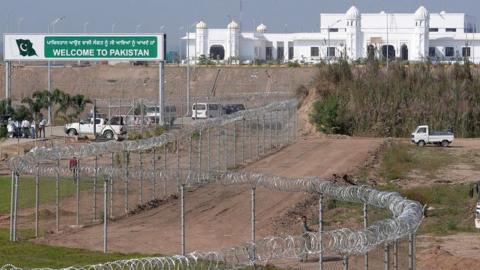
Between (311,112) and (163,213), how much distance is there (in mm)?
40230

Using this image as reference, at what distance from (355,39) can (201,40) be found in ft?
64.4

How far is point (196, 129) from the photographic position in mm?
44344

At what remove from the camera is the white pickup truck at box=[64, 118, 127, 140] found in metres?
67.9

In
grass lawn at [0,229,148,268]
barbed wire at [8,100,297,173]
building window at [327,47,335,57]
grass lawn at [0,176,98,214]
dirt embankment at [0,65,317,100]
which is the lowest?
grass lawn at [0,229,148,268]

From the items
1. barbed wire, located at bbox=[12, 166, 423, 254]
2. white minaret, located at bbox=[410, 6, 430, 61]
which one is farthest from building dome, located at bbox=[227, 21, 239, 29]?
barbed wire, located at bbox=[12, 166, 423, 254]

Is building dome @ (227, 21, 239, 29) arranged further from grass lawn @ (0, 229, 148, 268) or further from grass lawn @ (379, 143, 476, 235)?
grass lawn @ (0, 229, 148, 268)

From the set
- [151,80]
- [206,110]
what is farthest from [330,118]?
[151,80]

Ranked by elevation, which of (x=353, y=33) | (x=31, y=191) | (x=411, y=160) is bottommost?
(x=31, y=191)

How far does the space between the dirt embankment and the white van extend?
2902 centimetres

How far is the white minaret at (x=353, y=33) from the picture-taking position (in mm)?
121562

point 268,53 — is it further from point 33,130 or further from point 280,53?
point 33,130

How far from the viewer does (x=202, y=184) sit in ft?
104

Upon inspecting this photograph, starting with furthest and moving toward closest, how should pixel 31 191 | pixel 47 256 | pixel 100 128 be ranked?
pixel 100 128 → pixel 31 191 → pixel 47 256

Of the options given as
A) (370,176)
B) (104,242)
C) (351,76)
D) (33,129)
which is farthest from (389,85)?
(104,242)
